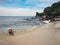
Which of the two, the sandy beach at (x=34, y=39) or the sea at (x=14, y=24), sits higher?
the sea at (x=14, y=24)

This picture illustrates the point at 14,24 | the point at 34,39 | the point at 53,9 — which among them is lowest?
the point at 34,39

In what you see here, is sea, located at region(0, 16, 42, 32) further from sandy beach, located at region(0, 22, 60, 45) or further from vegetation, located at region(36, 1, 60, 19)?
sandy beach, located at region(0, 22, 60, 45)

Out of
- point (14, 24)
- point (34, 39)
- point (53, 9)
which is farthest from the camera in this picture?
point (14, 24)

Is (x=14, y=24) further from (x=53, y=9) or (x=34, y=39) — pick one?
(x=34, y=39)

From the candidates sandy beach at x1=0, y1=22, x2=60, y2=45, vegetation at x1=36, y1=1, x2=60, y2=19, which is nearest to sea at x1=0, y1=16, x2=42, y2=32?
vegetation at x1=36, y1=1, x2=60, y2=19

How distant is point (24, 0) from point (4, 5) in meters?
0.67

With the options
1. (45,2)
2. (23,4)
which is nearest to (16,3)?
(23,4)

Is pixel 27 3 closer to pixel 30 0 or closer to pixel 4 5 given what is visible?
pixel 30 0

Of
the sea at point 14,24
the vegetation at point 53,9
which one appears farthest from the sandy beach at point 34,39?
the sea at point 14,24

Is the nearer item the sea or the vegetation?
the vegetation

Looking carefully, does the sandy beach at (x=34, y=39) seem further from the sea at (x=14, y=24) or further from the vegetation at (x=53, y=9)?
the sea at (x=14, y=24)

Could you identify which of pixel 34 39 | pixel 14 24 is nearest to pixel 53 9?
pixel 14 24

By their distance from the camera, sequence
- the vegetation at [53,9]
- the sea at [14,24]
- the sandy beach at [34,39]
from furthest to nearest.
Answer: the sea at [14,24] → the vegetation at [53,9] → the sandy beach at [34,39]

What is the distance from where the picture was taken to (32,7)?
15.6ft
